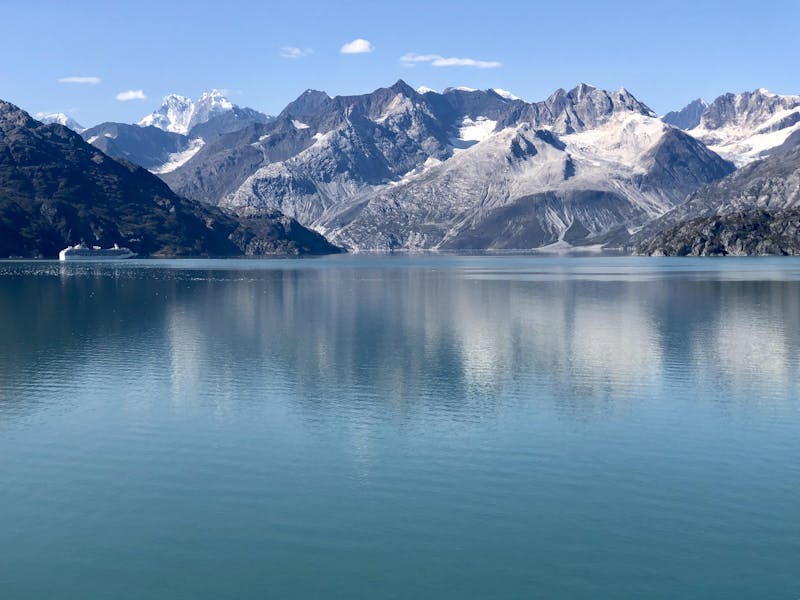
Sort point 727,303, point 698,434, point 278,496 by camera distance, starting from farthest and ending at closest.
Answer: point 727,303
point 698,434
point 278,496

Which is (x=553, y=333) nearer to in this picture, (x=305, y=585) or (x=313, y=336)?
(x=313, y=336)

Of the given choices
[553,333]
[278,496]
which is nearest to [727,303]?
[553,333]

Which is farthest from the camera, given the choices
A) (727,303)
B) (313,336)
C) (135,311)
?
(727,303)

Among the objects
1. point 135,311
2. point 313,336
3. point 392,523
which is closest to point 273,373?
point 313,336

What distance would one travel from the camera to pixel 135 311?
167 m

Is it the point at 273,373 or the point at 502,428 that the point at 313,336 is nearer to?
the point at 273,373

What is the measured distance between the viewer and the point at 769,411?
233 feet

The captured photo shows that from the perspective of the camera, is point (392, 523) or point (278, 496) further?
point (278, 496)

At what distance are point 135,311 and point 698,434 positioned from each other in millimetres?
128851

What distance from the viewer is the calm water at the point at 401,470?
38469mm

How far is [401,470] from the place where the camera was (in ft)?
177

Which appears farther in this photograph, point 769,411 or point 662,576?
point 769,411

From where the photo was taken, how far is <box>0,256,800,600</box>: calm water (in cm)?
3847

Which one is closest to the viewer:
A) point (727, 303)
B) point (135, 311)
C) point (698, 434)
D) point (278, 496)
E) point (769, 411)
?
point (278, 496)
